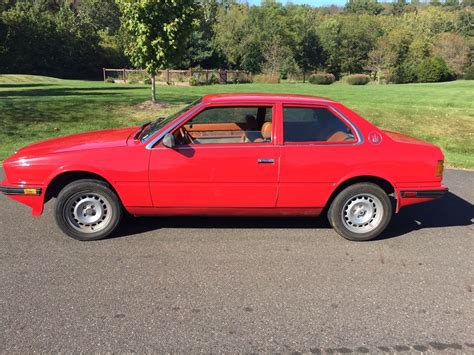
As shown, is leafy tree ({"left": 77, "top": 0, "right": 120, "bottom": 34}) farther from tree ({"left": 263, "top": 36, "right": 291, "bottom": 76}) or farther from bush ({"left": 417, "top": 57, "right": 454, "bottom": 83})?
bush ({"left": 417, "top": 57, "right": 454, "bottom": 83})

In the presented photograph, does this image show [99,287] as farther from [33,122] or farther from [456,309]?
[33,122]

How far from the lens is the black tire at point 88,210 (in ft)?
15.1

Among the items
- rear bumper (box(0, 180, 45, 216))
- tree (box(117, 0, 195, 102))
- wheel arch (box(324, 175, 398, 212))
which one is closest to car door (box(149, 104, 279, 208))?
wheel arch (box(324, 175, 398, 212))

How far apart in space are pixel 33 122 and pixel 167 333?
36.4 feet

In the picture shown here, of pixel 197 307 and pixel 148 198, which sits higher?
pixel 148 198

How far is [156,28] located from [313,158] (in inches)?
436

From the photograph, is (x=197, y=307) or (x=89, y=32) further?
(x=89, y=32)

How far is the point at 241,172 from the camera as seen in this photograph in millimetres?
4625

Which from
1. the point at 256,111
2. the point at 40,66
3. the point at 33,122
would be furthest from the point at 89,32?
the point at 256,111

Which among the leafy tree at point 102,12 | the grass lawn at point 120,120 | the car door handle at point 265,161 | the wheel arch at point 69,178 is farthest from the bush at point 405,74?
the wheel arch at point 69,178

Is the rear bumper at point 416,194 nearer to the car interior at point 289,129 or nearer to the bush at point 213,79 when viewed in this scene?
the car interior at point 289,129

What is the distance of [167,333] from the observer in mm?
3129

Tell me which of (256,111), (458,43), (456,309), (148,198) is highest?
(458,43)

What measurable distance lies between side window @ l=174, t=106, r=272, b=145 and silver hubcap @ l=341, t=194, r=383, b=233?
121cm
